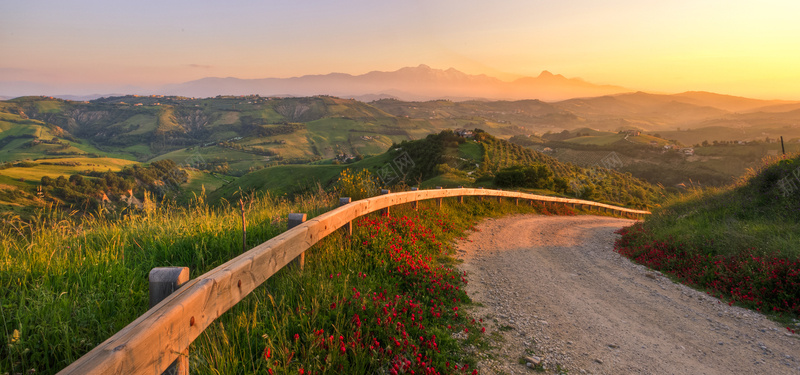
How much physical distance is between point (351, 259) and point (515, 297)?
283cm

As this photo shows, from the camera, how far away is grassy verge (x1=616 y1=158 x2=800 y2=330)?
589cm

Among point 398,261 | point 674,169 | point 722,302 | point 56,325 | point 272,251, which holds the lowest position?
point 674,169

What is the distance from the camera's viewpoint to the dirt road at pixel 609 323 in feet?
13.1

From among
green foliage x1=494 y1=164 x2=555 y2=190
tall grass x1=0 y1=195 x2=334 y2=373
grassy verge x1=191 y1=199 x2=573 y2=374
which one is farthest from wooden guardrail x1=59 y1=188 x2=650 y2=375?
green foliage x1=494 y1=164 x2=555 y2=190

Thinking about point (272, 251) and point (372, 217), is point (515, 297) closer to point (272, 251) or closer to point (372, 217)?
point (372, 217)

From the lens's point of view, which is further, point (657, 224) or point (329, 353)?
point (657, 224)

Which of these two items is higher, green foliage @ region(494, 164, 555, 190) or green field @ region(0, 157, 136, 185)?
green field @ region(0, 157, 136, 185)

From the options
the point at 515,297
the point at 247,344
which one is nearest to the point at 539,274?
the point at 515,297

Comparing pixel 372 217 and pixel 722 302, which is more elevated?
pixel 372 217

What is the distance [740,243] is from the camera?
7188 mm

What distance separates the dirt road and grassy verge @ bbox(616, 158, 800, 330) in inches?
20.8

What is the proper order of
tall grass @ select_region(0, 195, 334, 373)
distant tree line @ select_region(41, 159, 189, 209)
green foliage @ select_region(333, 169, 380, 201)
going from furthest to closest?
distant tree line @ select_region(41, 159, 189, 209) < green foliage @ select_region(333, 169, 380, 201) < tall grass @ select_region(0, 195, 334, 373)

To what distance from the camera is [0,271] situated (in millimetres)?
3252

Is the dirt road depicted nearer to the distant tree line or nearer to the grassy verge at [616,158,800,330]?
the grassy verge at [616,158,800,330]
